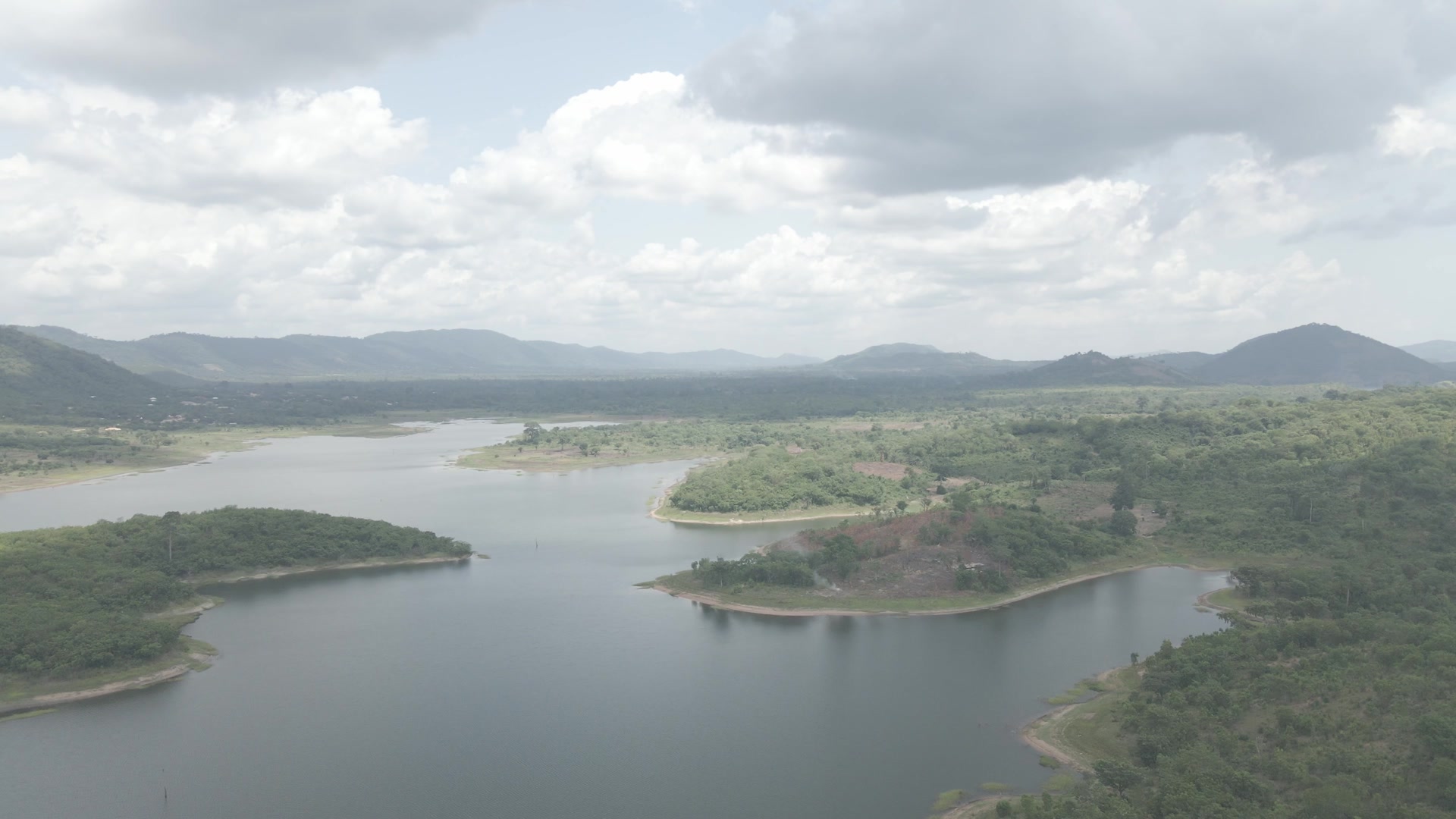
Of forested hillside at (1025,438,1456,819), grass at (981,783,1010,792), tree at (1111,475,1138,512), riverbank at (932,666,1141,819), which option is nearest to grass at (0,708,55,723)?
riverbank at (932,666,1141,819)

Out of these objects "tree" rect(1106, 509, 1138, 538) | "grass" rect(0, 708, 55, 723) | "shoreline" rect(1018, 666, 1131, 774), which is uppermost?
"tree" rect(1106, 509, 1138, 538)

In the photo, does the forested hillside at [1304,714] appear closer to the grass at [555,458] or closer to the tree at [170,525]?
the tree at [170,525]

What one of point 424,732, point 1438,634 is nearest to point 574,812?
point 424,732

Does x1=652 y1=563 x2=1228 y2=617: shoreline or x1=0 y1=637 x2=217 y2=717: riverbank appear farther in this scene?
x1=652 y1=563 x2=1228 y2=617: shoreline

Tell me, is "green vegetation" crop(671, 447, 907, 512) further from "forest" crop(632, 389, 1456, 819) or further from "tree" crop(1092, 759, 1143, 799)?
"tree" crop(1092, 759, 1143, 799)

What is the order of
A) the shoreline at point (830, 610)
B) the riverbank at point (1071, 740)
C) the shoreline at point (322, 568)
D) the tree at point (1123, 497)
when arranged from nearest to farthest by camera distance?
the riverbank at point (1071, 740) < the shoreline at point (830, 610) < the shoreline at point (322, 568) < the tree at point (1123, 497)

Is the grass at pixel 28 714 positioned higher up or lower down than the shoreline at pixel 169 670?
lower down

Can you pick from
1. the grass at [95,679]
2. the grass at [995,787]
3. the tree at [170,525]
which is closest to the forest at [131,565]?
the tree at [170,525]
